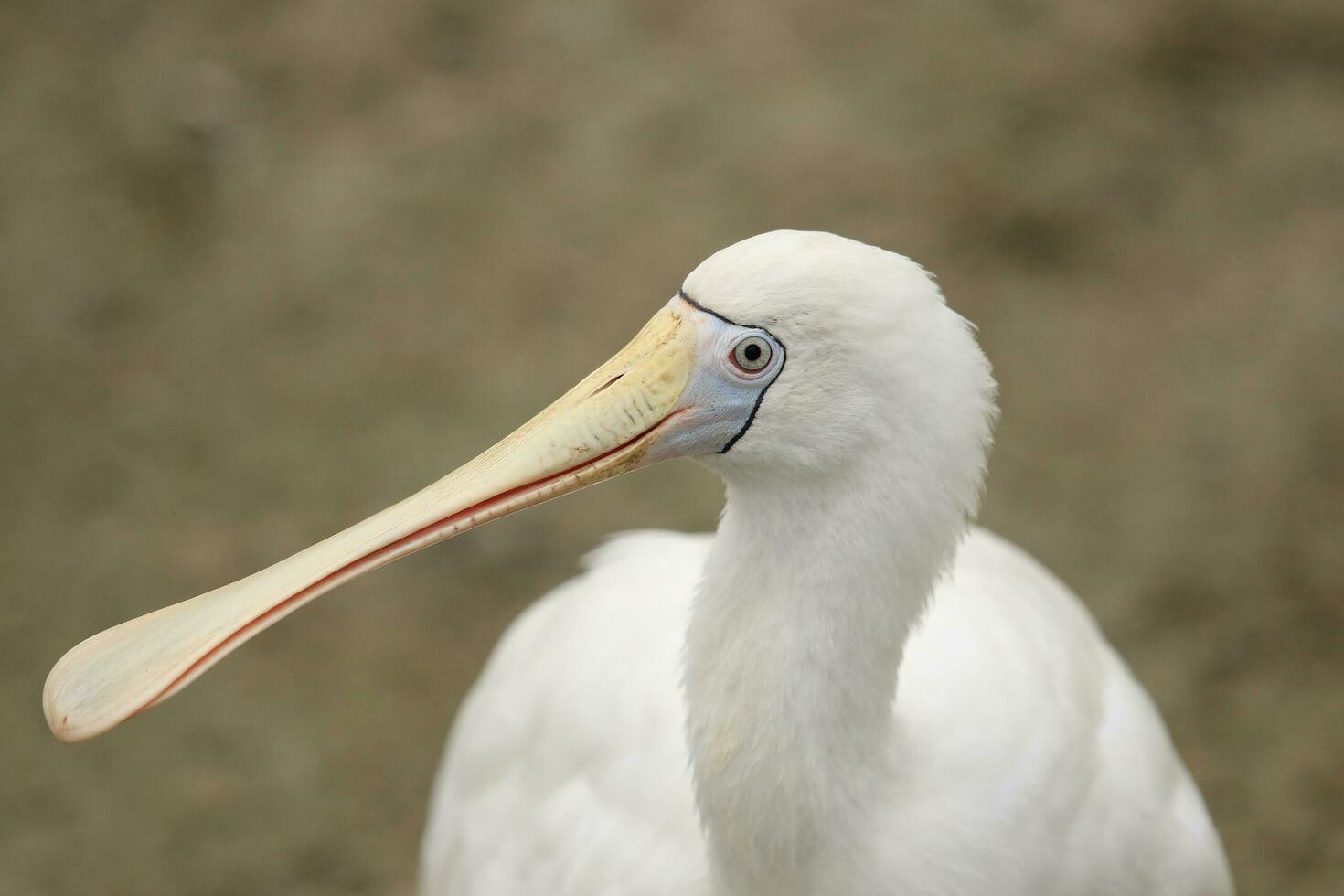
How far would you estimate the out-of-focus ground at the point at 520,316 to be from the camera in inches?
138

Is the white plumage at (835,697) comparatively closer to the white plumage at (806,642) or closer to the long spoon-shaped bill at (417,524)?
the white plumage at (806,642)

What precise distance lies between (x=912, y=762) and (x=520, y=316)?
2703 millimetres

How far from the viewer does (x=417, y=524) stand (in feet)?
5.34

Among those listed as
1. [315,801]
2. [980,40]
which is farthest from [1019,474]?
[315,801]

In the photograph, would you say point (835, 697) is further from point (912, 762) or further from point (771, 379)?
point (771, 379)

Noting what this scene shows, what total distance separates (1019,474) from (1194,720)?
2.70ft

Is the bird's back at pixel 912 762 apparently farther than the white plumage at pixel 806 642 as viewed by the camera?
Yes

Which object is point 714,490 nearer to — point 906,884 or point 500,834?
point 500,834

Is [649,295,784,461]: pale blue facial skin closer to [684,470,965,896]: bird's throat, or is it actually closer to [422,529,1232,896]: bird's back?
[684,470,965,896]: bird's throat

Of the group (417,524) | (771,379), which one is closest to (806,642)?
(771,379)

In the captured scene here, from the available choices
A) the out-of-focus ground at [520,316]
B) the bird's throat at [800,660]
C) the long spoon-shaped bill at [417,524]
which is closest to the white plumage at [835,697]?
the bird's throat at [800,660]

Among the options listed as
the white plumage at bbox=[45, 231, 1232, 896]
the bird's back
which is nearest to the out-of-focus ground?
the bird's back

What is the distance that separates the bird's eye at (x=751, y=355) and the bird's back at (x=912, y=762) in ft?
1.82

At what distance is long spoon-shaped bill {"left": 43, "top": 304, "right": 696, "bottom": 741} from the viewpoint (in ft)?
5.24
